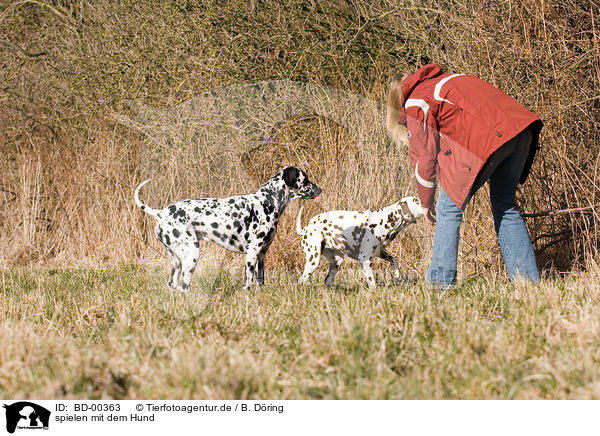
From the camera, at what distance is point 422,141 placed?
4930 millimetres

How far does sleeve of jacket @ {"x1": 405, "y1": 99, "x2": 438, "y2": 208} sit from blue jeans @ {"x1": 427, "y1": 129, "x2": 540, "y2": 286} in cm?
29

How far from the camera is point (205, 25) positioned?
787 cm

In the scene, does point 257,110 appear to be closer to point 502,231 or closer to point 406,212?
point 406,212

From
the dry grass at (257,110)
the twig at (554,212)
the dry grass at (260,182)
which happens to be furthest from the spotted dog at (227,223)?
the twig at (554,212)

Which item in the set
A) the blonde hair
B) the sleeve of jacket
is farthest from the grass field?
the blonde hair

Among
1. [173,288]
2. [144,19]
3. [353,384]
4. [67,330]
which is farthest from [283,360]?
[144,19]

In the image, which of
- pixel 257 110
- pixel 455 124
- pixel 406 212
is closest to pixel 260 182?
pixel 257 110

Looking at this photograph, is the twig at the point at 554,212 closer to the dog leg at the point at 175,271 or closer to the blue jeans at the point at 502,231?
the blue jeans at the point at 502,231

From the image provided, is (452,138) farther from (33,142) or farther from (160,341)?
(33,142)

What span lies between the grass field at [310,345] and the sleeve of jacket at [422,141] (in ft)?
2.87

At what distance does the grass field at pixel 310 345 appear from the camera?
9.75 ft

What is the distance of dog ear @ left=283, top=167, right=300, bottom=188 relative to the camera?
568 centimetres

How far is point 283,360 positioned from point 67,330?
1610mm
